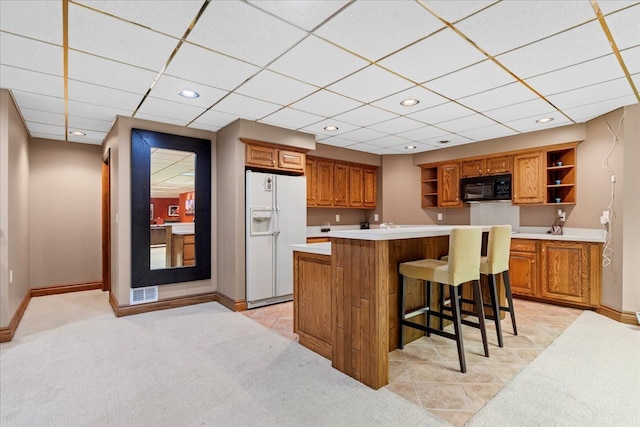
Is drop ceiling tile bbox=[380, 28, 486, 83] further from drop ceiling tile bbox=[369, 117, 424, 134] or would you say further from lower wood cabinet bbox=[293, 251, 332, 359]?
lower wood cabinet bbox=[293, 251, 332, 359]

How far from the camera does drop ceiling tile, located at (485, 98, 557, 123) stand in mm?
3703

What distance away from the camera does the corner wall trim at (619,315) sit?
3729 mm

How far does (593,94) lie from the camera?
3402 millimetres

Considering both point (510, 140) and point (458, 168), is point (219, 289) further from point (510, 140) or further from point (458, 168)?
point (510, 140)

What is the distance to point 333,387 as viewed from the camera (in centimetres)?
236

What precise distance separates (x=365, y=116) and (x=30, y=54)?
325 cm

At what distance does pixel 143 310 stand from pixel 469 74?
455 cm

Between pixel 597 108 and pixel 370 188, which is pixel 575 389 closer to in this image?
pixel 597 108

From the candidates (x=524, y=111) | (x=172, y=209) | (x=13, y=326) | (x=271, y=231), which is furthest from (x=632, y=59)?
(x=13, y=326)

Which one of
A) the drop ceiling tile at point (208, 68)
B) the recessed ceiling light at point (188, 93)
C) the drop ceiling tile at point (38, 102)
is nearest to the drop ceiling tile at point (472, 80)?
the drop ceiling tile at point (208, 68)

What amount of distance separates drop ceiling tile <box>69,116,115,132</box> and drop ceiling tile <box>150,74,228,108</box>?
1484 millimetres

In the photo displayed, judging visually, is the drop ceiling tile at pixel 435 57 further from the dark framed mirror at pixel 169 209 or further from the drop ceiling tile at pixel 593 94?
the dark framed mirror at pixel 169 209

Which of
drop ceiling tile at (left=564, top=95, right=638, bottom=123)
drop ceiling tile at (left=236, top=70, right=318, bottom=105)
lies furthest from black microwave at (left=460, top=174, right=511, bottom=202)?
Answer: drop ceiling tile at (left=236, top=70, right=318, bottom=105)

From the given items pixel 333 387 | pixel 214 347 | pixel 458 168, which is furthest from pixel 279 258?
pixel 458 168
